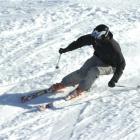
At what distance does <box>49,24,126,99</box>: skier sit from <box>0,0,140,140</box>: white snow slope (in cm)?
28

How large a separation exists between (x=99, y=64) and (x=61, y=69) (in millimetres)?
1543

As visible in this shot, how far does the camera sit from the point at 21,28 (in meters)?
14.5

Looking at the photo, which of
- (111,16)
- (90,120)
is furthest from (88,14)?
(90,120)

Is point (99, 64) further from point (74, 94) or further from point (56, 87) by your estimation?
point (56, 87)

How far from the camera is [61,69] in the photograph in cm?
1234

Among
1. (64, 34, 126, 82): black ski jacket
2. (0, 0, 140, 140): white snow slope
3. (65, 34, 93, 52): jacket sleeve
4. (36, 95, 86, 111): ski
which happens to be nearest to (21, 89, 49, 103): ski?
(0, 0, 140, 140): white snow slope

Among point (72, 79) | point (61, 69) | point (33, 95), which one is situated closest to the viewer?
point (33, 95)

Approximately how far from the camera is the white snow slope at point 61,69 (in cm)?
964

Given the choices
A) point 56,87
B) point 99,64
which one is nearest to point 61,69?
point 56,87

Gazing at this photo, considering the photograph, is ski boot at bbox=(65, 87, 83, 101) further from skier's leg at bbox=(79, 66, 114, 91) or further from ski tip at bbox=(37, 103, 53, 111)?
ski tip at bbox=(37, 103, 53, 111)

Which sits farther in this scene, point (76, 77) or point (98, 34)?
point (76, 77)

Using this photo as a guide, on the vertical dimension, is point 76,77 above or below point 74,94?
above

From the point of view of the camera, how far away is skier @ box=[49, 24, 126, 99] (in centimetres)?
1071

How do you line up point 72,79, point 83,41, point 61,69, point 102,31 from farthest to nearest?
point 61,69
point 83,41
point 72,79
point 102,31
